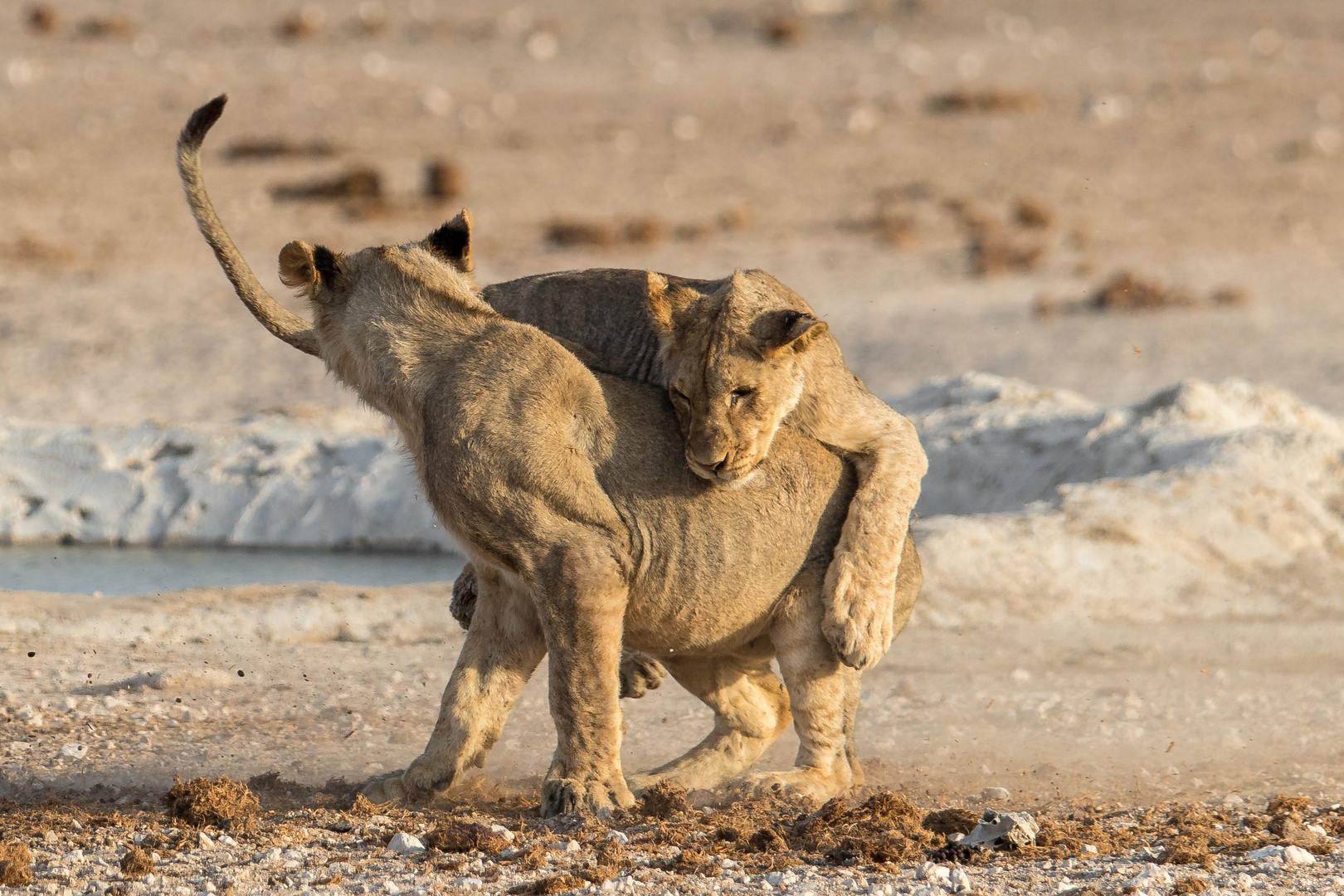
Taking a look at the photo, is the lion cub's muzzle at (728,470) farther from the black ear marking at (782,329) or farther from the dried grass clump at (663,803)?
the dried grass clump at (663,803)

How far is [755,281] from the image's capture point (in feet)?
18.9

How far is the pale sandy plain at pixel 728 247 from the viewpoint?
6684 millimetres

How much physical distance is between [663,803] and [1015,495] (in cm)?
523

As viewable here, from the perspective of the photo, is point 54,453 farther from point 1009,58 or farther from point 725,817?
point 1009,58

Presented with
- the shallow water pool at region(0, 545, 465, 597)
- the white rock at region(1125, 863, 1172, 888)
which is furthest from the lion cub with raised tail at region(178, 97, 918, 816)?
the shallow water pool at region(0, 545, 465, 597)

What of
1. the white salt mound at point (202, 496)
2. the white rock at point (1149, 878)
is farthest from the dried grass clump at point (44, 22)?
the white rock at point (1149, 878)

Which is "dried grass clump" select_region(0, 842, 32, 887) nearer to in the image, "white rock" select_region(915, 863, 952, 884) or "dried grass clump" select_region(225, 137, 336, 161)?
"white rock" select_region(915, 863, 952, 884)

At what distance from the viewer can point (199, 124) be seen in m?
5.61

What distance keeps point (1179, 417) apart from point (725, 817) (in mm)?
5841

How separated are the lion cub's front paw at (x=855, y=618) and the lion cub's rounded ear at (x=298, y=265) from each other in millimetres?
1856

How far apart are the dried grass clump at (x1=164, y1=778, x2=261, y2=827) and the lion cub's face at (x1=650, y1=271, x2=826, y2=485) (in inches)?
65.9

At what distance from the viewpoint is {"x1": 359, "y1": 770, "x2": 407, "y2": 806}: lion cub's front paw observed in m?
5.67

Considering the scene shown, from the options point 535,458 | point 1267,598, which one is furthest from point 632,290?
point 1267,598

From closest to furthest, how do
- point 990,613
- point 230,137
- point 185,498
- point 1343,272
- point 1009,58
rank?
point 990,613
point 185,498
point 1343,272
point 230,137
point 1009,58
